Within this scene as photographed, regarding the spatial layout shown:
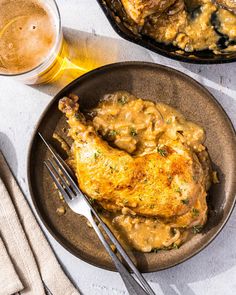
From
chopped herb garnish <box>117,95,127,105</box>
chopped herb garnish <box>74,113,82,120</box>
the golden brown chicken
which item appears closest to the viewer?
the golden brown chicken

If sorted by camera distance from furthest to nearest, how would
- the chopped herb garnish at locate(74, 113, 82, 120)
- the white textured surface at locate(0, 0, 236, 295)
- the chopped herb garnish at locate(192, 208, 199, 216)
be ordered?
the white textured surface at locate(0, 0, 236, 295)
the chopped herb garnish at locate(74, 113, 82, 120)
the chopped herb garnish at locate(192, 208, 199, 216)

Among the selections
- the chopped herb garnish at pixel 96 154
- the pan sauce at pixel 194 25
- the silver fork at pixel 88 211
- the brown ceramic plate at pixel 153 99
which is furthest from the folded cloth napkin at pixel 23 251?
the pan sauce at pixel 194 25

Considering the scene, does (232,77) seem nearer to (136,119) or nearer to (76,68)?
(136,119)

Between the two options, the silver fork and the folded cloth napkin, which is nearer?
the silver fork

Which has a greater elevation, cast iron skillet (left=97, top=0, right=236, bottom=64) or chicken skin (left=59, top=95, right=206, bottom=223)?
cast iron skillet (left=97, top=0, right=236, bottom=64)

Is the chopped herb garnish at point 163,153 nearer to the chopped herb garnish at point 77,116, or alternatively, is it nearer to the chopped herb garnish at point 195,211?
the chopped herb garnish at point 195,211

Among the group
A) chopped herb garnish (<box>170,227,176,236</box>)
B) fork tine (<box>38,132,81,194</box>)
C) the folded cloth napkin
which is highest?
fork tine (<box>38,132,81,194</box>)

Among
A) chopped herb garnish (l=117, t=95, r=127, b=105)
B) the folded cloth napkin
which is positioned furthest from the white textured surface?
chopped herb garnish (l=117, t=95, r=127, b=105)

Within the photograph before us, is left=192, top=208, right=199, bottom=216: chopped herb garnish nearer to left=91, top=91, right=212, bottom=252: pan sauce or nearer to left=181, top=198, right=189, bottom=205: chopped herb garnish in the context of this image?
left=181, top=198, right=189, bottom=205: chopped herb garnish
